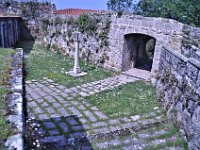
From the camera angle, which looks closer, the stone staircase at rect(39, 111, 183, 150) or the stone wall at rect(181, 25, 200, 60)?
the stone staircase at rect(39, 111, 183, 150)

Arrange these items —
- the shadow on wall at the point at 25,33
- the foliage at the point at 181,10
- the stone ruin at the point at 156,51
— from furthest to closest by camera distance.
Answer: the shadow on wall at the point at 25,33 < the foliage at the point at 181,10 < the stone ruin at the point at 156,51

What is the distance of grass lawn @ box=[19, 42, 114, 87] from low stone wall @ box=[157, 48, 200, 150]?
3.07 metres

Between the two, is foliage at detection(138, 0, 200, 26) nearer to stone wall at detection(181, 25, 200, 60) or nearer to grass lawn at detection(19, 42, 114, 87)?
stone wall at detection(181, 25, 200, 60)

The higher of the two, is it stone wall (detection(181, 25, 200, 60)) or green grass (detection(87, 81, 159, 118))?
stone wall (detection(181, 25, 200, 60))

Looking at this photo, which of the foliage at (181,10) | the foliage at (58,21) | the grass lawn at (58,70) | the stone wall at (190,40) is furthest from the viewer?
the foliage at (58,21)

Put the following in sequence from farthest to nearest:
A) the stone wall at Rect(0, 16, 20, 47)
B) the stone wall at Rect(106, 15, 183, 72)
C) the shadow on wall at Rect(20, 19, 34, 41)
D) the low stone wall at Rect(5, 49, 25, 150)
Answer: the shadow on wall at Rect(20, 19, 34, 41) → the stone wall at Rect(0, 16, 20, 47) → the stone wall at Rect(106, 15, 183, 72) → the low stone wall at Rect(5, 49, 25, 150)

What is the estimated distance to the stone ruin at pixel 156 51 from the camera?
420cm

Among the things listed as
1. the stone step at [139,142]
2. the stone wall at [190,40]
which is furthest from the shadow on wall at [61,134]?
the stone wall at [190,40]

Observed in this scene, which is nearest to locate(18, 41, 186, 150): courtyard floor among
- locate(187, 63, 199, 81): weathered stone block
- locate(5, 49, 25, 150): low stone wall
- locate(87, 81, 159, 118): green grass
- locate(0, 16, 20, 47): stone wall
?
locate(87, 81, 159, 118): green grass

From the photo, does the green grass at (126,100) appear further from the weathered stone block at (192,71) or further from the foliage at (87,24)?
the foliage at (87,24)

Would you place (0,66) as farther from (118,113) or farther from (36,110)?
(118,113)

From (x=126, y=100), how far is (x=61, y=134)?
94.4 inches

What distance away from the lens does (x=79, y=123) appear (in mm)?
4840

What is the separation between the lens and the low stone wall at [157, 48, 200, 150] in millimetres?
3900
